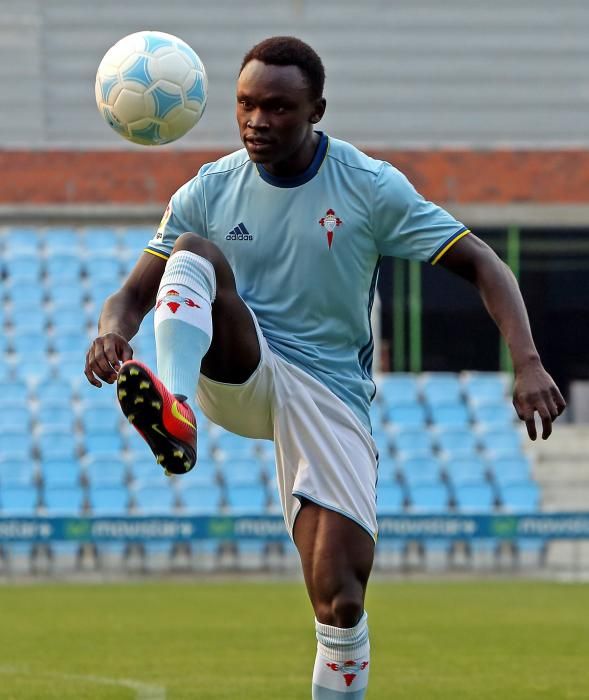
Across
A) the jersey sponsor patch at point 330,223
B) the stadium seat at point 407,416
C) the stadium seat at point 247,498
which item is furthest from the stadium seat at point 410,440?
the jersey sponsor patch at point 330,223

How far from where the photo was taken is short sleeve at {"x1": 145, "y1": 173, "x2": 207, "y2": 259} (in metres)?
5.42

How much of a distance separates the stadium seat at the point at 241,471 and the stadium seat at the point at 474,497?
7.84 ft

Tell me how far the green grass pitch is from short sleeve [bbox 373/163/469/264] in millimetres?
2882

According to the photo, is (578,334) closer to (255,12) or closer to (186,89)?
(255,12)

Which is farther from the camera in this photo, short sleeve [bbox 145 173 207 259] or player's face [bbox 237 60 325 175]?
short sleeve [bbox 145 173 207 259]

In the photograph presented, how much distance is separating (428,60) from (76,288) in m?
7.90

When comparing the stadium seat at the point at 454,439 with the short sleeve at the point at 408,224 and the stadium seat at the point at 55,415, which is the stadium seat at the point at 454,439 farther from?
the short sleeve at the point at 408,224

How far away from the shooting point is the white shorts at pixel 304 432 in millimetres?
5184

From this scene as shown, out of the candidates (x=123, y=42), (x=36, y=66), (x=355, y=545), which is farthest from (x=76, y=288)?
(x=355, y=545)

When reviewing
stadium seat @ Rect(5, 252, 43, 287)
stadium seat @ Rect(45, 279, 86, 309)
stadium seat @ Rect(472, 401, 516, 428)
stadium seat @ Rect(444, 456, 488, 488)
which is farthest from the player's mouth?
stadium seat @ Rect(5, 252, 43, 287)

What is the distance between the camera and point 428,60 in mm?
25422

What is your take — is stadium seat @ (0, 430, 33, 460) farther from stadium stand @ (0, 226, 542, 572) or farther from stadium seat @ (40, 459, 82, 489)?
stadium seat @ (40, 459, 82, 489)

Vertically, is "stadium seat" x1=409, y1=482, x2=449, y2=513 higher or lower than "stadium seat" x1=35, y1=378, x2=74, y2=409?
lower

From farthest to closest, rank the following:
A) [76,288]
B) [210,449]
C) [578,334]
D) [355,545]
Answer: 1. [578,334]
2. [76,288]
3. [210,449]
4. [355,545]
